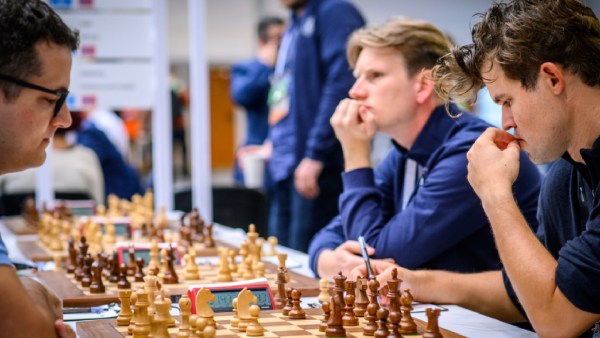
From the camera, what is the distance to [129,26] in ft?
16.6

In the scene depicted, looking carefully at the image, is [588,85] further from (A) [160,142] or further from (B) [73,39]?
(A) [160,142]

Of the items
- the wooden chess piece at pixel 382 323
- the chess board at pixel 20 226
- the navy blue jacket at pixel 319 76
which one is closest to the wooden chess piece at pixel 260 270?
the wooden chess piece at pixel 382 323

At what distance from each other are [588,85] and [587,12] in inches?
7.2

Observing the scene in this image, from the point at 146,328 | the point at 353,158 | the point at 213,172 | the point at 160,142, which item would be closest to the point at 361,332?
the point at 146,328

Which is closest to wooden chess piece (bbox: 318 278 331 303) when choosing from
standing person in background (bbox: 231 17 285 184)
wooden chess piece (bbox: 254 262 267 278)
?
wooden chess piece (bbox: 254 262 267 278)

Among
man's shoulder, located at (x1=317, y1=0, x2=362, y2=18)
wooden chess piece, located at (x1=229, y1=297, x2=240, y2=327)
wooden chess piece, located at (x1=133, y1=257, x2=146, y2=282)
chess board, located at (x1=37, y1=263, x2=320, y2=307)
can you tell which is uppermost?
man's shoulder, located at (x1=317, y1=0, x2=362, y2=18)

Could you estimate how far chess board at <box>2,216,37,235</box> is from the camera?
390cm

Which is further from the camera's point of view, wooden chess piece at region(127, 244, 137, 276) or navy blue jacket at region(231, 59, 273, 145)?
navy blue jacket at region(231, 59, 273, 145)

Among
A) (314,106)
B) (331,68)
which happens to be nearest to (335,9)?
(331,68)

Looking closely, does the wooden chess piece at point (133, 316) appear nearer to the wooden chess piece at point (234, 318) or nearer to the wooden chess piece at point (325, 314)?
the wooden chess piece at point (234, 318)

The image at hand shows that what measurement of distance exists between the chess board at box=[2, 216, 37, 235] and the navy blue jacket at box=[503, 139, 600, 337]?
2428mm

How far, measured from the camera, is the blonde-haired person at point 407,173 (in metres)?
2.51

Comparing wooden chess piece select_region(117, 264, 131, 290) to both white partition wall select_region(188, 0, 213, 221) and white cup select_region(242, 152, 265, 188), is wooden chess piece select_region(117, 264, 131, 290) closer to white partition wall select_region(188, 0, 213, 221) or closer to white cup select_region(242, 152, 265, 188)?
white partition wall select_region(188, 0, 213, 221)

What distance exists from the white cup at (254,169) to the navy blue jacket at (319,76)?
1972 millimetres
